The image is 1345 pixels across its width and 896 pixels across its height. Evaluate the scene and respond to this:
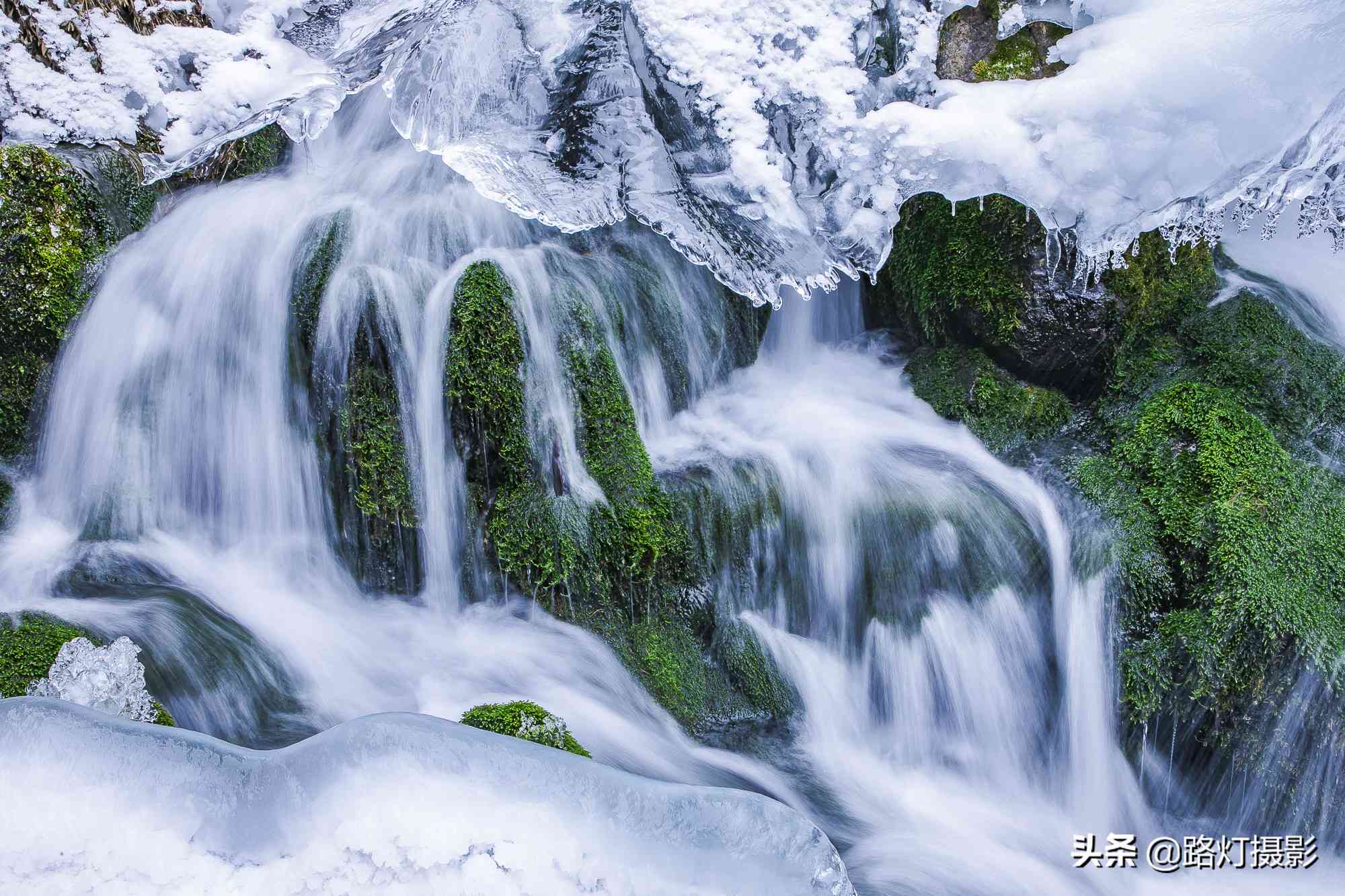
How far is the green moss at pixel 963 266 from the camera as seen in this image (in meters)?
4.99

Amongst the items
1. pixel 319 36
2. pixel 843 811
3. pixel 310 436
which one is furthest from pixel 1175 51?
pixel 319 36

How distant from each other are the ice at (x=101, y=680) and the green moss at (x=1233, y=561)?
3.98 metres

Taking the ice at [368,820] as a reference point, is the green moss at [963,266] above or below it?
above

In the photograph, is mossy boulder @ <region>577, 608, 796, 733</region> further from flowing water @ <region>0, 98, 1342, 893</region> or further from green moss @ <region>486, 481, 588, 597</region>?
green moss @ <region>486, 481, 588, 597</region>

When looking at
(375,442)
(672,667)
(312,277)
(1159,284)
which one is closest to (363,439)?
(375,442)

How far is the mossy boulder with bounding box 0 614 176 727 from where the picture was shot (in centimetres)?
336

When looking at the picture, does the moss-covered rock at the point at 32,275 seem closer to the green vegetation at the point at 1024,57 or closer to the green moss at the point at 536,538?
the green moss at the point at 536,538

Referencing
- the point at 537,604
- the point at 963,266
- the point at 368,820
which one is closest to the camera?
the point at 368,820

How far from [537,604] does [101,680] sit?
1790mm

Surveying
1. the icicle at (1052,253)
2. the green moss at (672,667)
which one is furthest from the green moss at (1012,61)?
the green moss at (672,667)

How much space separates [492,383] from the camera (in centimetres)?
432

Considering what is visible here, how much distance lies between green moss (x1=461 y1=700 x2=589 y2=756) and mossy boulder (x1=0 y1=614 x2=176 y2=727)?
3.48 ft

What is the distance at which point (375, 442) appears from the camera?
4.37 m

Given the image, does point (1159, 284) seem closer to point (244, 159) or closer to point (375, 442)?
point (375, 442)
